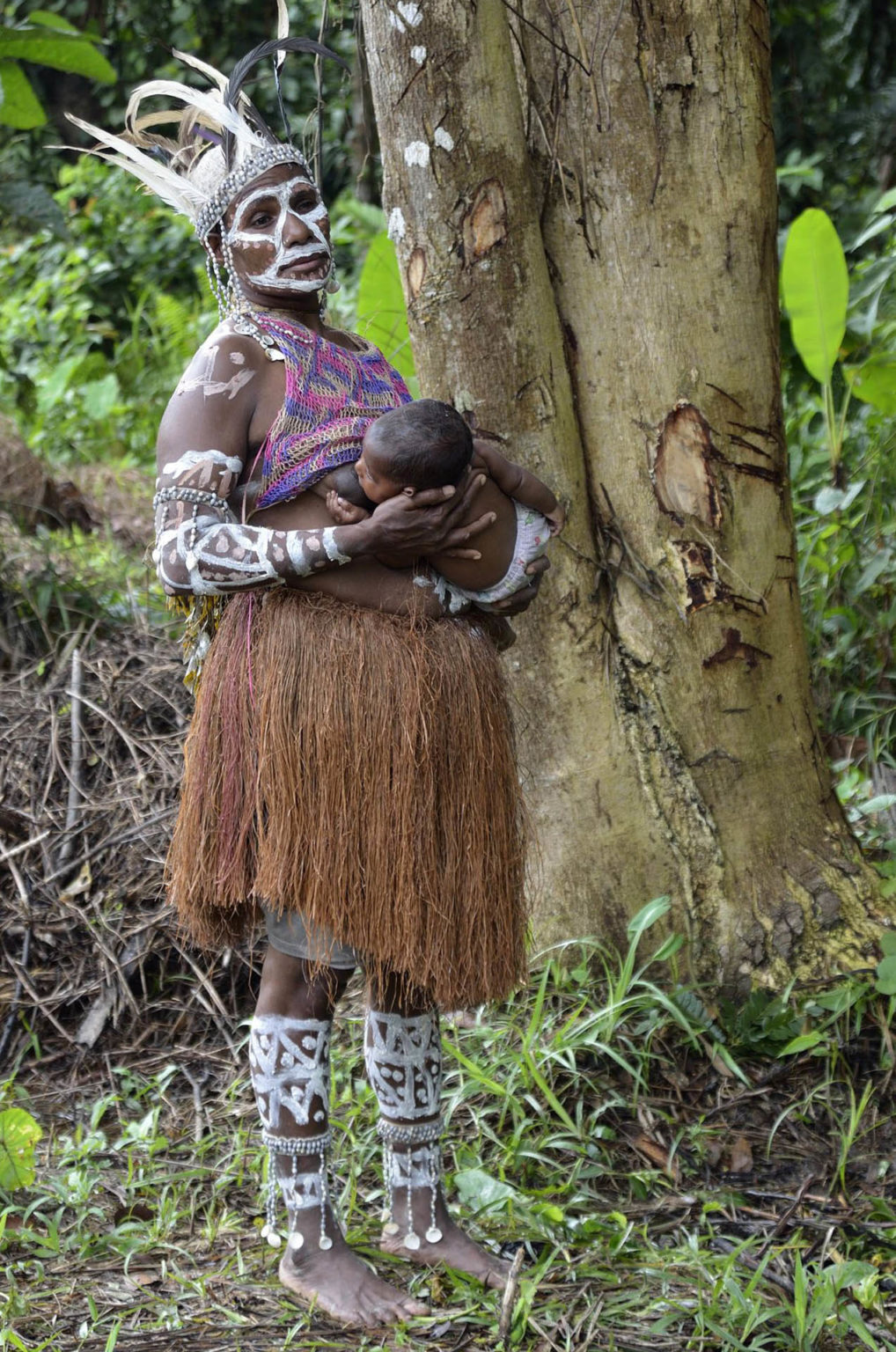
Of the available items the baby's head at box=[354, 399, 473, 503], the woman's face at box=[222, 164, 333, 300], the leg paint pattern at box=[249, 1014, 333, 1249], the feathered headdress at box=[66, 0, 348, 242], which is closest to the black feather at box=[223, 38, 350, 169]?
the feathered headdress at box=[66, 0, 348, 242]

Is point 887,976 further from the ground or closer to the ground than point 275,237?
closer to the ground

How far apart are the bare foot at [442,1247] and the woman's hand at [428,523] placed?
1.16m

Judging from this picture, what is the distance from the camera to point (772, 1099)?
281 cm

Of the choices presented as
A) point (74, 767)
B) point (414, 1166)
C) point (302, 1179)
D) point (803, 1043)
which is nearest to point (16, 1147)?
point (302, 1179)

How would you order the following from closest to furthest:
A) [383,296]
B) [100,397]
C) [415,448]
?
[415,448], [383,296], [100,397]

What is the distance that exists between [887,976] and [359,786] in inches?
53.5

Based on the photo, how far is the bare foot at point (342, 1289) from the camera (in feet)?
7.25

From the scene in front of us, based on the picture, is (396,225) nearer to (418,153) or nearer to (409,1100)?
(418,153)

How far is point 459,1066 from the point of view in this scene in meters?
3.01

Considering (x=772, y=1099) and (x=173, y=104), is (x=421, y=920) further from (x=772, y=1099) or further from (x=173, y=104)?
(x=173, y=104)

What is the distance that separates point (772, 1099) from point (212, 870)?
4.42ft

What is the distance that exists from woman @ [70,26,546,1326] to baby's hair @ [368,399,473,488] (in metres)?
0.04

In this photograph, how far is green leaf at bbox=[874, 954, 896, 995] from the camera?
2818mm

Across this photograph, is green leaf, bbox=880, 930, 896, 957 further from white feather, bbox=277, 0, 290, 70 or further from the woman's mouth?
white feather, bbox=277, 0, 290, 70
